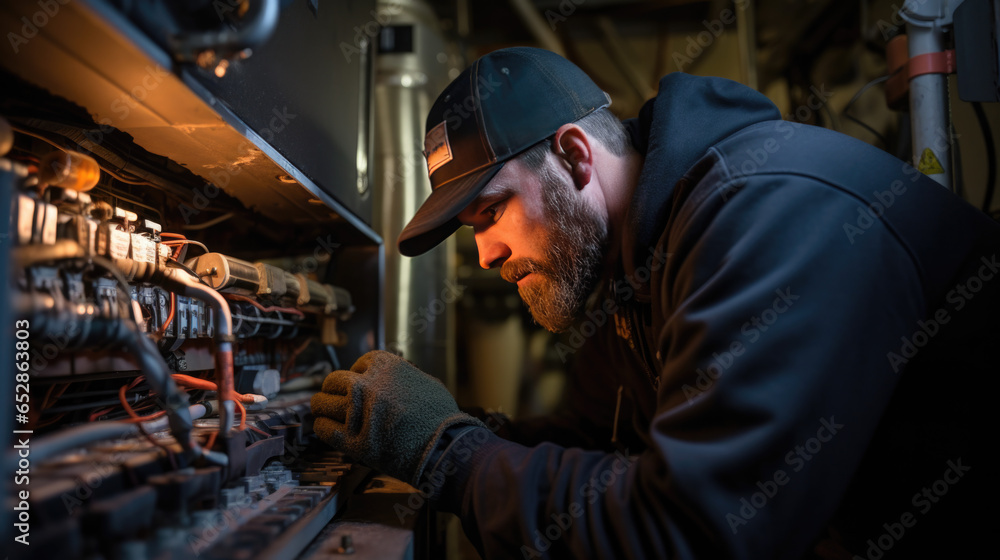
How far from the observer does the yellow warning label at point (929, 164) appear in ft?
3.58

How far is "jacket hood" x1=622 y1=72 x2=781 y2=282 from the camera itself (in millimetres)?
841

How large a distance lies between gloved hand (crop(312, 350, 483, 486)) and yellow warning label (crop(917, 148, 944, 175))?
1.02m

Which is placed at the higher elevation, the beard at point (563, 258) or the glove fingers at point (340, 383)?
the beard at point (563, 258)

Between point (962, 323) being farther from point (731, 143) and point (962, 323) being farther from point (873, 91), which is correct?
point (873, 91)

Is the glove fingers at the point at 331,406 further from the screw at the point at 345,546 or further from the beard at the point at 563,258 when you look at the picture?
the beard at the point at 563,258

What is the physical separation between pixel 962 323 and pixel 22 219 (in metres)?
1.09

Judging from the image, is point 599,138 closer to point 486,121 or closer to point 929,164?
point 486,121

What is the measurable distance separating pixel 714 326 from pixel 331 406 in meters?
0.55

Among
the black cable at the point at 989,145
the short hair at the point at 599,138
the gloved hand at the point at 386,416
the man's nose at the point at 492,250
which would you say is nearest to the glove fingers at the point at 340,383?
the gloved hand at the point at 386,416

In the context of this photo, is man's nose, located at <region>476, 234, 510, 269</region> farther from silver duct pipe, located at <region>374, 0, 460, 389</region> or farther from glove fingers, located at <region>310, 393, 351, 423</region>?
silver duct pipe, located at <region>374, 0, 460, 389</region>

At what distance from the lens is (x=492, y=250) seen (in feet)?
3.30

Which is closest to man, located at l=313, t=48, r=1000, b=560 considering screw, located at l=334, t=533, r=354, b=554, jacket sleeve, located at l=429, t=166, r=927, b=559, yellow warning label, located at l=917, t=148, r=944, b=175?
jacket sleeve, located at l=429, t=166, r=927, b=559

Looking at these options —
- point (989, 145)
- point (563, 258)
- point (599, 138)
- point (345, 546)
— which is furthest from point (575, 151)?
point (989, 145)

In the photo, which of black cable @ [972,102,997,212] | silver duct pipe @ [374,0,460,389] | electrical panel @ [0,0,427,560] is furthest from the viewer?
silver duct pipe @ [374,0,460,389]
